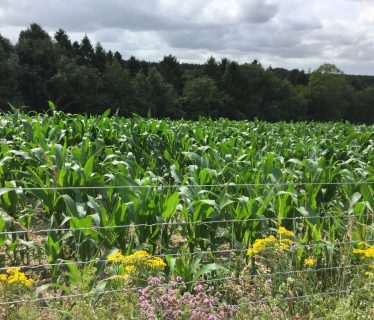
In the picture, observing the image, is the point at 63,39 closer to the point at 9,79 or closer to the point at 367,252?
the point at 9,79

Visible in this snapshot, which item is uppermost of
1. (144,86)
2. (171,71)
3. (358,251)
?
(171,71)

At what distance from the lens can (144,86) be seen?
47.7 metres

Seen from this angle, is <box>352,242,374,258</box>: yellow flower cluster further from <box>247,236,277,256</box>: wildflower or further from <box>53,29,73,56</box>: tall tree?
<box>53,29,73,56</box>: tall tree

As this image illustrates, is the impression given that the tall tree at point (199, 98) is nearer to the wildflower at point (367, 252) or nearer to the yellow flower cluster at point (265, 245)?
the wildflower at point (367, 252)

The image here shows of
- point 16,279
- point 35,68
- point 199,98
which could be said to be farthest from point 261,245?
point 199,98

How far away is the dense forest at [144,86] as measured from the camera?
1633 inches

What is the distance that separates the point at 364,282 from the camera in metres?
3.26

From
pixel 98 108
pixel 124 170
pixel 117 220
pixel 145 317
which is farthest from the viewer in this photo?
pixel 98 108

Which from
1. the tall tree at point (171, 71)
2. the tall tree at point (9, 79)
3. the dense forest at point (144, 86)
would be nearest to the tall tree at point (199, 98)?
the dense forest at point (144, 86)

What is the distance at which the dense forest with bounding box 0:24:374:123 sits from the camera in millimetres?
41469

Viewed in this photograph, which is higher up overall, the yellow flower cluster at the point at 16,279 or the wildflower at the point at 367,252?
the yellow flower cluster at the point at 16,279

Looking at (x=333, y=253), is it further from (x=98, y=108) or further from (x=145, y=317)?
(x=98, y=108)

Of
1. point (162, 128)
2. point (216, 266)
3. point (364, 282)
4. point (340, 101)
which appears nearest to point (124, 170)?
point (216, 266)

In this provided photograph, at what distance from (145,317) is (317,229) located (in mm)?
1814
